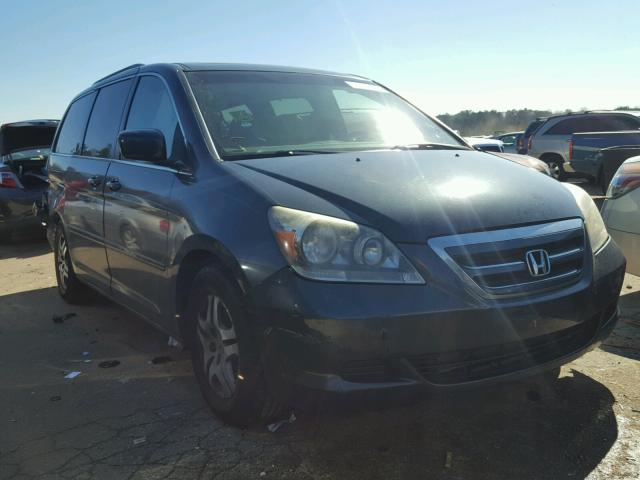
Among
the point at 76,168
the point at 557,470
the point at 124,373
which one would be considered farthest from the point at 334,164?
the point at 76,168

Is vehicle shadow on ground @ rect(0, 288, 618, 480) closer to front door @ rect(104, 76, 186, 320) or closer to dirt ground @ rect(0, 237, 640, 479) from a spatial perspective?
A: dirt ground @ rect(0, 237, 640, 479)

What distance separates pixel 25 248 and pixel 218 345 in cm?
730

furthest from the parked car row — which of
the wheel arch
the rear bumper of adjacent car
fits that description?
the wheel arch

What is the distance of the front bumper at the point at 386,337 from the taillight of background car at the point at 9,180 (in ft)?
25.1

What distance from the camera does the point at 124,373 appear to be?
12.2 feet

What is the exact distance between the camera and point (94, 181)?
4184mm

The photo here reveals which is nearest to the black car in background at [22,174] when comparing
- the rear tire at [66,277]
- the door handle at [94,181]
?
the rear tire at [66,277]

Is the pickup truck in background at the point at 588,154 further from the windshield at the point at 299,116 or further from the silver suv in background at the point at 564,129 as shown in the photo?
the windshield at the point at 299,116

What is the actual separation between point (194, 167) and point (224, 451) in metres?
1.38

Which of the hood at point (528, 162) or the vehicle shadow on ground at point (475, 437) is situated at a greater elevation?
the hood at point (528, 162)

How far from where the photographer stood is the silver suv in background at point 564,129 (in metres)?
14.2

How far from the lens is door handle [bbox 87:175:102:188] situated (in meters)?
4.12

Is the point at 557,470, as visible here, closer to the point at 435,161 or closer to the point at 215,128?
the point at 435,161

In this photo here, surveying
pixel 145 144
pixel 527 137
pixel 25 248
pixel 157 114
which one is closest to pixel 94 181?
pixel 157 114
